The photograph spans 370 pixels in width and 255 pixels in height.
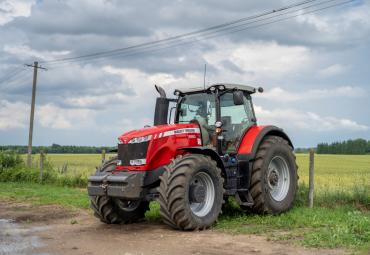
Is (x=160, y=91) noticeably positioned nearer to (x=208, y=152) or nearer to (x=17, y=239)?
(x=208, y=152)

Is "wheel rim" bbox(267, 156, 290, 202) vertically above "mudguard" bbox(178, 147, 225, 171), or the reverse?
"mudguard" bbox(178, 147, 225, 171)

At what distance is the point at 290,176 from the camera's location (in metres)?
11.4

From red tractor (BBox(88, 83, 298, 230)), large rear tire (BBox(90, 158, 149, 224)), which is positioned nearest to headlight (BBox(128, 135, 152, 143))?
red tractor (BBox(88, 83, 298, 230))

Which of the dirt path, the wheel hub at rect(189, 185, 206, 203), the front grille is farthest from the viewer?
the front grille

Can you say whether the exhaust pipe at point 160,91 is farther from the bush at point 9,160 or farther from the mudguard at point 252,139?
the bush at point 9,160

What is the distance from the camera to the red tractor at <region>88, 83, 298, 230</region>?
8883 millimetres

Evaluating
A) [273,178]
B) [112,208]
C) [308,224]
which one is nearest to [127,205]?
[112,208]

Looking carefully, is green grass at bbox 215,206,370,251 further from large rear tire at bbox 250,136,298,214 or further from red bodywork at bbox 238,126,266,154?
red bodywork at bbox 238,126,266,154

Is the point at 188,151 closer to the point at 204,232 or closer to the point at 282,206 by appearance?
the point at 204,232

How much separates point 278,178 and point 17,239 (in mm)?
5566

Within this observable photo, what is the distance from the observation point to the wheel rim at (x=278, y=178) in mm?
11000

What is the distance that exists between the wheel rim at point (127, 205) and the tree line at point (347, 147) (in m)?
51.5

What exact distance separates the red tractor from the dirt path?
1.57 feet

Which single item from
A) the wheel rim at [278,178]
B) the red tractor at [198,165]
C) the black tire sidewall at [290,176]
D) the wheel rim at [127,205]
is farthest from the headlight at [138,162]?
the wheel rim at [278,178]
